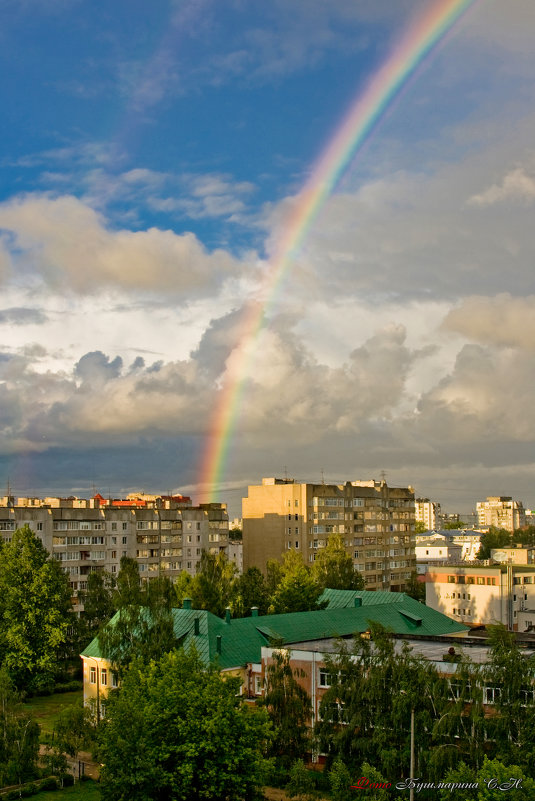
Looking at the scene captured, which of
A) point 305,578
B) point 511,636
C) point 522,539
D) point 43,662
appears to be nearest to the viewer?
point 511,636

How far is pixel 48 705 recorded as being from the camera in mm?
57438

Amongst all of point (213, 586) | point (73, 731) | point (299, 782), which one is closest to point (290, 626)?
point (213, 586)

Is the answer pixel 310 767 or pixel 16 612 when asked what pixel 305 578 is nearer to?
pixel 16 612

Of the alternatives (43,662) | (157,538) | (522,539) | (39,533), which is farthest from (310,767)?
(522,539)

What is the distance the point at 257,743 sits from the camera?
3178cm

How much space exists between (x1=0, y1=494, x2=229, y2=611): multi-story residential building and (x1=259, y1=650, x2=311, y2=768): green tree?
46.3m

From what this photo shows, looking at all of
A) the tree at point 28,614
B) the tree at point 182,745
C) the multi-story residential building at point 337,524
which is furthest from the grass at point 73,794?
the multi-story residential building at point 337,524

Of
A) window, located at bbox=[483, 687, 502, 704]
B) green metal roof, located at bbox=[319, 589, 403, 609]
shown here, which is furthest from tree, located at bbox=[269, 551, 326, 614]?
window, located at bbox=[483, 687, 502, 704]

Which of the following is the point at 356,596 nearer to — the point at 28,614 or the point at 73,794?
the point at 28,614

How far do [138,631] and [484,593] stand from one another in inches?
1824

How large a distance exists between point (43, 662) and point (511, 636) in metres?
38.4

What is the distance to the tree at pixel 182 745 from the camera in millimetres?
29562

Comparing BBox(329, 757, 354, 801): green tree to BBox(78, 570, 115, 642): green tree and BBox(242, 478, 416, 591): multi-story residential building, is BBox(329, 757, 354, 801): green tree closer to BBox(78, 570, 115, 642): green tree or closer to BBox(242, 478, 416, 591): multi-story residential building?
BBox(78, 570, 115, 642): green tree

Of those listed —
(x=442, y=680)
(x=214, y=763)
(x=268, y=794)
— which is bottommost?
(x=268, y=794)
